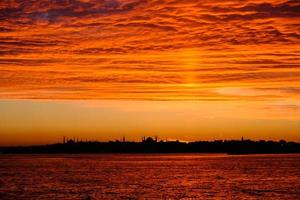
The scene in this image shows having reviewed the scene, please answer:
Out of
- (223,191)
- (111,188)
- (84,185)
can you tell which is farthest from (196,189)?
(84,185)

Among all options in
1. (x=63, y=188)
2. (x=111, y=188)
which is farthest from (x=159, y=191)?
(x=63, y=188)

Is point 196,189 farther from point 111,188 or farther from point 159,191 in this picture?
point 111,188

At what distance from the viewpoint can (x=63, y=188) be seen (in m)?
86.3

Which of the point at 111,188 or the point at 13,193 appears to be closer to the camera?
the point at 13,193

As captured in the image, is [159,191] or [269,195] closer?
[269,195]

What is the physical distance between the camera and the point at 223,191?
268 feet

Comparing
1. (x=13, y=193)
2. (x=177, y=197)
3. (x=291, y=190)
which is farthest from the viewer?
(x=291, y=190)

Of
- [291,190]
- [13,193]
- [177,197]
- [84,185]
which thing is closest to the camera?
[177,197]

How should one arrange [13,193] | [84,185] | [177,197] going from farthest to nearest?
[84,185] → [13,193] → [177,197]

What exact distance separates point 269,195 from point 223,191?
7.72 metres

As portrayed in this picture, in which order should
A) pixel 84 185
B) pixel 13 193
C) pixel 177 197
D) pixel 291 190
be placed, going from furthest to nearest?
pixel 84 185 < pixel 291 190 < pixel 13 193 < pixel 177 197

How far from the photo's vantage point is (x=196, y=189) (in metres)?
85.0

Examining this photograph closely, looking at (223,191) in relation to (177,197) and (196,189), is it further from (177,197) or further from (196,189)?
(177,197)

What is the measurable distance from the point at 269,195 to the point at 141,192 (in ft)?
54.7
